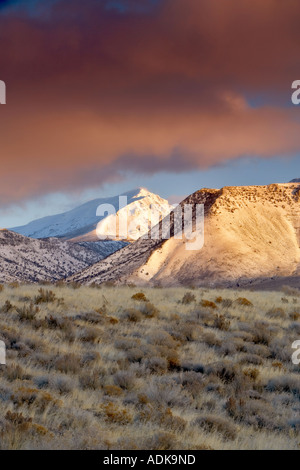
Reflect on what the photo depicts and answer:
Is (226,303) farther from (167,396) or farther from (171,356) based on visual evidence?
(167,396)

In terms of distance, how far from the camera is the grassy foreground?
22.5 ft

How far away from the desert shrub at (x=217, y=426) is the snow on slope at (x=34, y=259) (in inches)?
4634

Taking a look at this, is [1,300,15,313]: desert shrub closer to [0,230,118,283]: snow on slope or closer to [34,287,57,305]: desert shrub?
[34,287,57,305]: desert shrub

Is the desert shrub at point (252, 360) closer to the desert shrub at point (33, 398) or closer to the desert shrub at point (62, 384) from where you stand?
the desert shrub at point (62, 384)

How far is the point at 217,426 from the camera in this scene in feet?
25.4

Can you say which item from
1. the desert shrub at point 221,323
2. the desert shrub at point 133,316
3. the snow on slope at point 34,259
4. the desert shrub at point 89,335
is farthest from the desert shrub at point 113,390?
the snow on slope at point 34,259

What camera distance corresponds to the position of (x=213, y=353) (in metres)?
12.5

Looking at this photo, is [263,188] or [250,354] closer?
[250,354]

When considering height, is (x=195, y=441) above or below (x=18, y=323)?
below

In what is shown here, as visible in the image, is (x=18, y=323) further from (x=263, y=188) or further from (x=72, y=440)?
(x=263, y=188)

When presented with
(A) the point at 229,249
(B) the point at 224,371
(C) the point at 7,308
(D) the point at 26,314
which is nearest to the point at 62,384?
(B) the point at 224,371

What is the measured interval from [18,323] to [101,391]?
4.61 metres

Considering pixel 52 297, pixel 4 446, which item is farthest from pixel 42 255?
pixel 4 446

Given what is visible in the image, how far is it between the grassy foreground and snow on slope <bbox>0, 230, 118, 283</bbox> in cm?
11100
